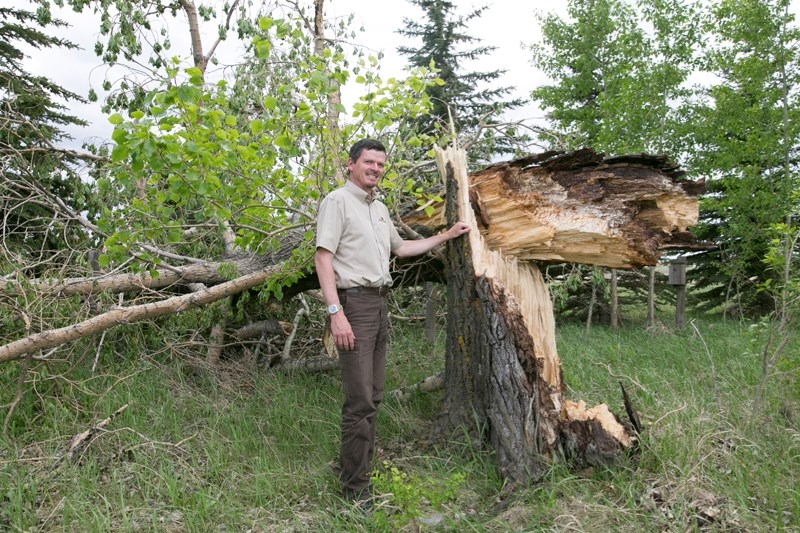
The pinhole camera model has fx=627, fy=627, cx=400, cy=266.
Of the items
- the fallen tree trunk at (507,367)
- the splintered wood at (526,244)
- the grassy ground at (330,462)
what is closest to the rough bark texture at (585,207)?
the splintered wood at (526,244)

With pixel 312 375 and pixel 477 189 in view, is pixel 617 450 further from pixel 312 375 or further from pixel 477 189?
pixel 312 375

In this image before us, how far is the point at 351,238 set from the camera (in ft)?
13.3

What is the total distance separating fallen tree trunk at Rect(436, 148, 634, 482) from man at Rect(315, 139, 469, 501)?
0.74 metres

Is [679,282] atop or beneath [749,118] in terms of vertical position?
beneath

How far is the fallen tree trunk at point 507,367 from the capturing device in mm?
4102

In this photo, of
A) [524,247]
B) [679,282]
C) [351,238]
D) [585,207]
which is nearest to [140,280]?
[351,238]

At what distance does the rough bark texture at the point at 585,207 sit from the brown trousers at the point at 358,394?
1278mm

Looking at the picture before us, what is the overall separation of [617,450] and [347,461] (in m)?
1.72

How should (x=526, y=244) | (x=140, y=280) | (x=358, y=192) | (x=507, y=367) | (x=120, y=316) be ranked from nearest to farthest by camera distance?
1. (x=358, y=192)
2. (x=507, y=367)
3. (x=526, y=244)
4. (x=120, y=316)
5. (x=140, y=280)

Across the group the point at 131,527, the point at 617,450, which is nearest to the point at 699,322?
the point at 617,450

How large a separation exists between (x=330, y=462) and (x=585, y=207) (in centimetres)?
268

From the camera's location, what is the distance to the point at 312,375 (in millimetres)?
6723

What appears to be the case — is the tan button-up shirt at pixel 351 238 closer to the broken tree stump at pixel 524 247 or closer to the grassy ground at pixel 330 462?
the broken tree stump at pixel 524 247

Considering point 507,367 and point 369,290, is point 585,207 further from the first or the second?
point 369,290
